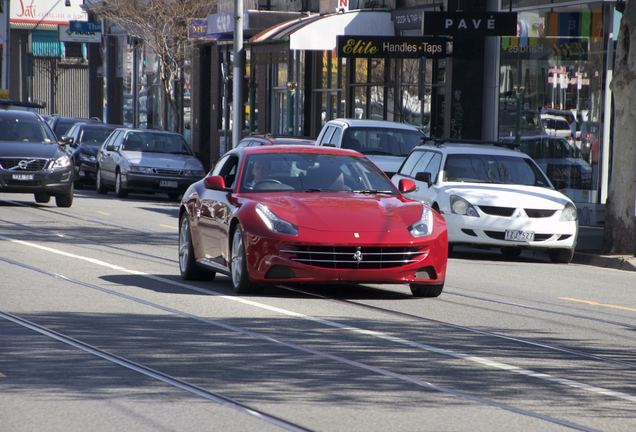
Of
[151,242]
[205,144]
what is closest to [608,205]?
[151,242]

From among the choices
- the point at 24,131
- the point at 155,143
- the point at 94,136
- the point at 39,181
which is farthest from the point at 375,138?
the point at 94,136

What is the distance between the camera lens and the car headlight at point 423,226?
13.4 meters

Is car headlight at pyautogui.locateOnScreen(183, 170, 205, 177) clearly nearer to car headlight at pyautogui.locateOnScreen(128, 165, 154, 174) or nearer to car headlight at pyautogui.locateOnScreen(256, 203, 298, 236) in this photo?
car headlight at pyautogui.locateOnScreen(128, 165, 154, 174)

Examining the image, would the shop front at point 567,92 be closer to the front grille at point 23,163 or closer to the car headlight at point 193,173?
the car headlight at point 193,173

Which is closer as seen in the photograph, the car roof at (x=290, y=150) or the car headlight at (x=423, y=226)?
the car headlight at (x=423, y=226)

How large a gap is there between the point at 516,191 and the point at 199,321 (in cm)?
941

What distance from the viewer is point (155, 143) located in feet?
116

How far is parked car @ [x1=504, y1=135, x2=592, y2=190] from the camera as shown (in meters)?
28.2

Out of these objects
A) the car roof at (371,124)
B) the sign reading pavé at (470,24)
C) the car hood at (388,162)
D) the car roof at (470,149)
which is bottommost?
the car hood at (388,162)

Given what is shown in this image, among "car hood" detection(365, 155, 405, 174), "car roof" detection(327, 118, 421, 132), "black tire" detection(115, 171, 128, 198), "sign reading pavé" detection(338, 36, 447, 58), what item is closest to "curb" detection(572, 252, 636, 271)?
"car hood" detection(365, 155, 405, 174)

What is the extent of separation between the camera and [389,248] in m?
13.2

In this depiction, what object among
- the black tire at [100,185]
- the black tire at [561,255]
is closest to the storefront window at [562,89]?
the black tire at [561,255]

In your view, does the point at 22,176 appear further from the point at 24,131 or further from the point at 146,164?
the point at 146,164

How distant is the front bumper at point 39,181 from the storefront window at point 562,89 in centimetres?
953
